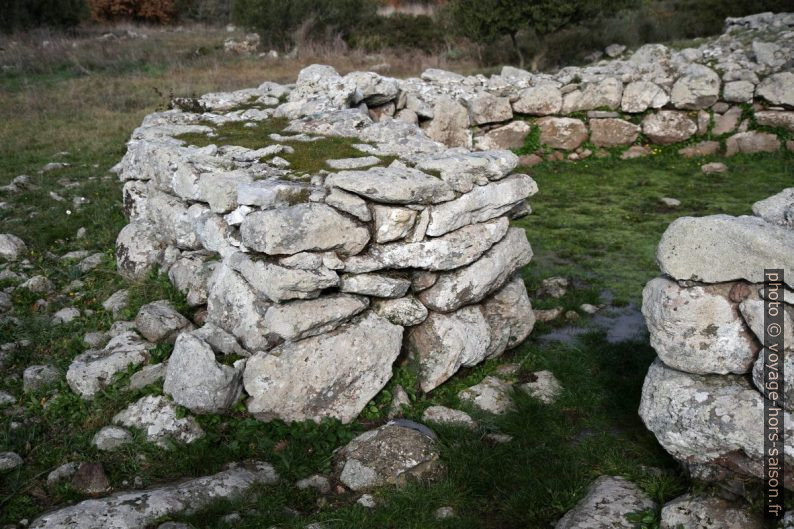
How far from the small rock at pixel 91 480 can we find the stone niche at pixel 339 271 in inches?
33.1

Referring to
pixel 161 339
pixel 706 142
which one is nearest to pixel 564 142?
pixel 706 142

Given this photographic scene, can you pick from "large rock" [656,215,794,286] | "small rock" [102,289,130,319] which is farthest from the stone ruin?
"small rock" [102,289,130,319]

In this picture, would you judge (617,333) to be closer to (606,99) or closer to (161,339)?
(161,339)

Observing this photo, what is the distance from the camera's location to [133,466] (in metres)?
5.33

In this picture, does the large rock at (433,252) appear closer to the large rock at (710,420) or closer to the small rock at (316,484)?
the small rock at (316,484)

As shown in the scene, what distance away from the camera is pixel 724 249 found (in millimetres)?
4473

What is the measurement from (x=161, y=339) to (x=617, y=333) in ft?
15.6

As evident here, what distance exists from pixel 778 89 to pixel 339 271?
10.4 m

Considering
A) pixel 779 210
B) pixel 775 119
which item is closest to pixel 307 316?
pixel 779 210

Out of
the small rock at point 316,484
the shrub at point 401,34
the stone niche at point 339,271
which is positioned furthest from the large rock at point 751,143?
the shrub at point 401,34

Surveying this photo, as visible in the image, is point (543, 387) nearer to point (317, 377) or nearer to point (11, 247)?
point (317, 377)

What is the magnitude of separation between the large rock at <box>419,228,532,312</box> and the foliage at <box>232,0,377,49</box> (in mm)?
20210

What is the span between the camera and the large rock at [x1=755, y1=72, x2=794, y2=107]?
12.4 m

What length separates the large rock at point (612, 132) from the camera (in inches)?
527
